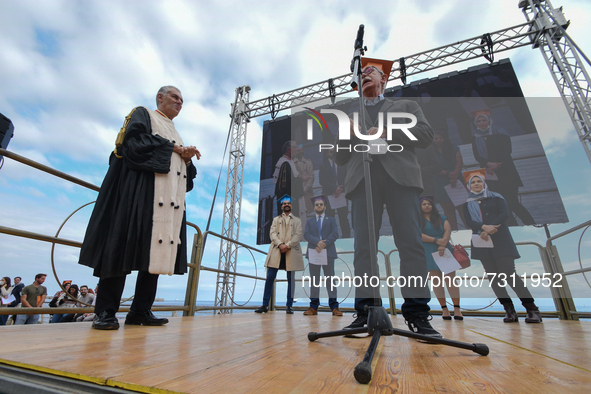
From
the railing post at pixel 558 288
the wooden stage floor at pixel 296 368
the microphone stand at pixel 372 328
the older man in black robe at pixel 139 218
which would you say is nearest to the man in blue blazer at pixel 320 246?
the older man in black robe at pixel 139 218

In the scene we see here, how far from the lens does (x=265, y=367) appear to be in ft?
1.83

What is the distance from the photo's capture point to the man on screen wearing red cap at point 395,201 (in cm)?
117

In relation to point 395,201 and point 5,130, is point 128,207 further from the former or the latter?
point 5,130

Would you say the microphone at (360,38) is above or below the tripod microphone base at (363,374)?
above

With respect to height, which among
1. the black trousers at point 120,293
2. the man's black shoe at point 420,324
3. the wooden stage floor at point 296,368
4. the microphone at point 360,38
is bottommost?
the wooden stage floor at point 296,368

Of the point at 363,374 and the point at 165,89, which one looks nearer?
the point at 363,374

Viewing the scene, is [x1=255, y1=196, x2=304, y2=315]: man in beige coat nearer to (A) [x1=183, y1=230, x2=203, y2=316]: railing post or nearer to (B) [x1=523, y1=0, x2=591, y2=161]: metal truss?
(A) [x1=183, y1=230, x2=203, y2=316]: railing post

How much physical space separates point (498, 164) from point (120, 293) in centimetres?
308

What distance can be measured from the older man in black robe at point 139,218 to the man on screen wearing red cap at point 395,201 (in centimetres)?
91

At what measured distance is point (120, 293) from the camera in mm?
1375

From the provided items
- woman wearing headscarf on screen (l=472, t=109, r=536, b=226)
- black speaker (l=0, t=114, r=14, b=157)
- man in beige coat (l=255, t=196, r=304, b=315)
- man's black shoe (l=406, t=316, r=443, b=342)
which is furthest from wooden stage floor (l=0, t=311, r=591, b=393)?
man in beige coat (l=255, t=196, r=304, b=315)

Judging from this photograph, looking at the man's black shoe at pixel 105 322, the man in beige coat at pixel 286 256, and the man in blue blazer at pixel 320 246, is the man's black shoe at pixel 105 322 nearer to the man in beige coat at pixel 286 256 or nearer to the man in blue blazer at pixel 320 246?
the man in blue blazer at pixel 320 246

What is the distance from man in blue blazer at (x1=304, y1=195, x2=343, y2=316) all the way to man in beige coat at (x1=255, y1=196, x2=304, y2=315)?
10.5 inches

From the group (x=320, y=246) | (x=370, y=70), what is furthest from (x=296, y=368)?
(x=320, y=246)
